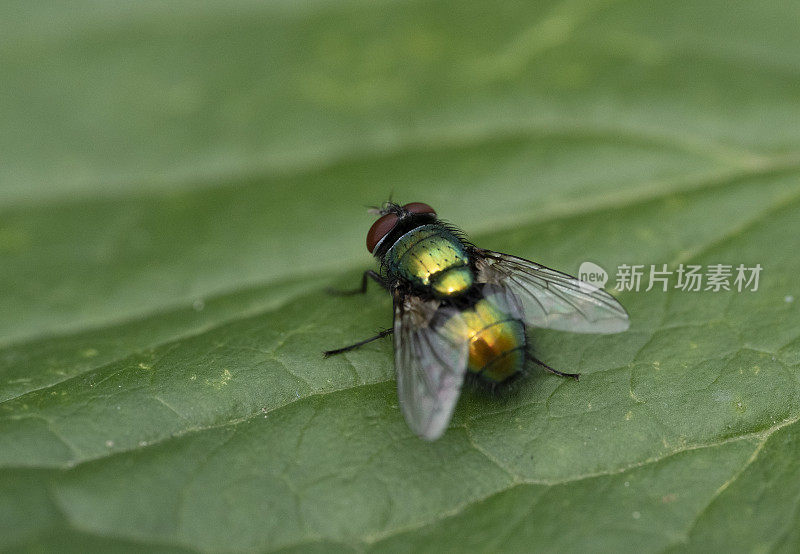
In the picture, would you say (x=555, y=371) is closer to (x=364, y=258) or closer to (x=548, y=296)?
(x=548, y=296)

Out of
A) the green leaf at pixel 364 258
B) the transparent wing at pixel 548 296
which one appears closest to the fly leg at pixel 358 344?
the green leaf at pixel 364 258

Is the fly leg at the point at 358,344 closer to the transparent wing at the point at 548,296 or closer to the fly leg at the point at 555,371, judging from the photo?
the transparent wing at the point at 548,296

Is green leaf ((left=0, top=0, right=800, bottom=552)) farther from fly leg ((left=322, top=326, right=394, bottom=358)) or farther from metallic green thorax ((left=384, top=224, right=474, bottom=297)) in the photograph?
metallic green thorax ((left=384, top=224, right=474, bottom=297))

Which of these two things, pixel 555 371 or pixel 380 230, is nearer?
pixel 555 371

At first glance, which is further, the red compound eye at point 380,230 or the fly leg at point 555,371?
the red compound eye at point 380,230

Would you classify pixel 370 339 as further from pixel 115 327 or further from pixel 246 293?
pixel 115 327

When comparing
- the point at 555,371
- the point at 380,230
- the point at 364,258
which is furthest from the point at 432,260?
the point at 364,258
